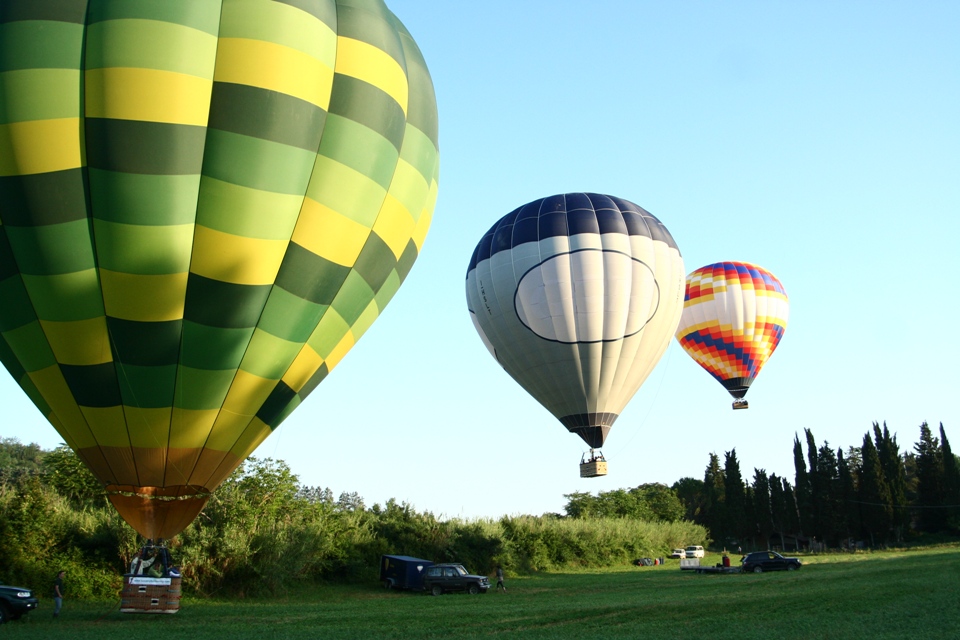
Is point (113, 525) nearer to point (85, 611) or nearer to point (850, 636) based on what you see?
point (85, 611)

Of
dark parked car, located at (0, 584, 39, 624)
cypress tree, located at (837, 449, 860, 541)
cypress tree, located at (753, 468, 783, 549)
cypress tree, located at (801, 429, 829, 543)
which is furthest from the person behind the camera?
cypress tree, located at (753, 468, 783, 549)

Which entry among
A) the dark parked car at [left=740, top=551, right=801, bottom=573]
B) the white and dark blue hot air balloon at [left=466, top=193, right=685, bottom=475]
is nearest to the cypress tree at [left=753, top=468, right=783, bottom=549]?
the dark parked car at [left=740, top=551, right=801, bottom=573]

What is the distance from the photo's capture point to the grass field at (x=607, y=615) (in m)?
9.27

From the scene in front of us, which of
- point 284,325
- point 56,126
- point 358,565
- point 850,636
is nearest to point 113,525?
point 358,565

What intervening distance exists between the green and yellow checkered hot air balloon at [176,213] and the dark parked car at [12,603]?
4315 millimetres

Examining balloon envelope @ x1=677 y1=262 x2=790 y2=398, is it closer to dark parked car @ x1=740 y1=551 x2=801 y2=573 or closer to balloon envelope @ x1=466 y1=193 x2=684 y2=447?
balloon envelope @ x1=466 y1=193 x2=684 y2=447

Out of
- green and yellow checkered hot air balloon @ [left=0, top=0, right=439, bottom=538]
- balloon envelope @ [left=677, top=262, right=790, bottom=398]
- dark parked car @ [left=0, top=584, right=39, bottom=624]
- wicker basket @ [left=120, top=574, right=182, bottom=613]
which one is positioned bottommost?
dark parked car @ [left=0, top=584, right=39, bottom=624]

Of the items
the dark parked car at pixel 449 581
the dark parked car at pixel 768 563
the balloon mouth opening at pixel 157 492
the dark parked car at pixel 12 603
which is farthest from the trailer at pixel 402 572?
the balloon mouth opening at pixel 157 492

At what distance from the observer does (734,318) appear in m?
29.1

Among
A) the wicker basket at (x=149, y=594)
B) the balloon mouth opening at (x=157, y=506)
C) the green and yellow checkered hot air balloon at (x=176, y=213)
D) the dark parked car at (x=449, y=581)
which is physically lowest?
the dark parked car at (x=449, y=581)

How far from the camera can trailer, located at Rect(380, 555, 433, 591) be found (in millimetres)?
20656

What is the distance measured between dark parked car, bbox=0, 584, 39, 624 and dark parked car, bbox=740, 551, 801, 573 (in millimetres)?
18902

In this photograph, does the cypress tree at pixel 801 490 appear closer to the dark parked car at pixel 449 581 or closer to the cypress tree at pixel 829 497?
the cypress tree at pixel 829 497

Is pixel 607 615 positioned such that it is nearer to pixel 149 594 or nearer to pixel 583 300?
pixel 149 594
